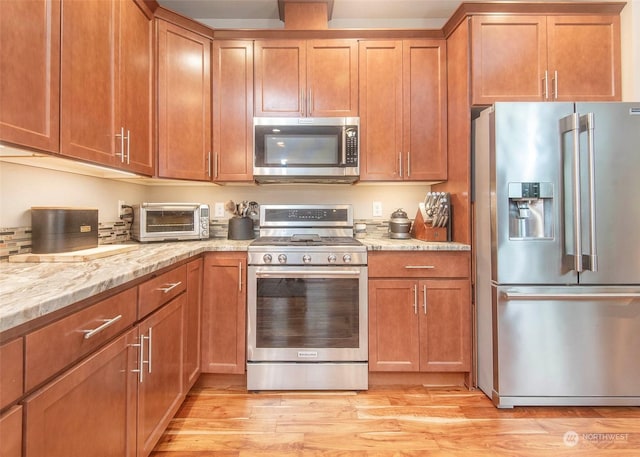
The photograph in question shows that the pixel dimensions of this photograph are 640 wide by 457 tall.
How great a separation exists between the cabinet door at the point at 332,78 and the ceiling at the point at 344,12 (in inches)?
17.1

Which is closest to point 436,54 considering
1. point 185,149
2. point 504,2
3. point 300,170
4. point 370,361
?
point 504,2

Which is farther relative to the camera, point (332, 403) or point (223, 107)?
point (223, 107)

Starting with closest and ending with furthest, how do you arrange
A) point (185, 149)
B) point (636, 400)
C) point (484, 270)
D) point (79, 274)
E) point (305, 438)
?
point (79, 274)
point (305, 438)
point (636, 400)
point (484, 270)
point (185, 149)

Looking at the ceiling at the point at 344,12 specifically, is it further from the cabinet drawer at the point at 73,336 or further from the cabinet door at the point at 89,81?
the cabinet drawer at the point at 73,336

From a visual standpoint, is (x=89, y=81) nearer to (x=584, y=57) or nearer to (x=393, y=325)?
(x=393, y=325)

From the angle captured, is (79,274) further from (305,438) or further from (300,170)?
(300,170)

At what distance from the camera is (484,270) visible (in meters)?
1.91

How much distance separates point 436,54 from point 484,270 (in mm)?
1575

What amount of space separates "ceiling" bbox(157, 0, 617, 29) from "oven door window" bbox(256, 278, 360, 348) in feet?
6.92

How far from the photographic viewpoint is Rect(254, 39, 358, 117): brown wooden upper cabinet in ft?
7.45

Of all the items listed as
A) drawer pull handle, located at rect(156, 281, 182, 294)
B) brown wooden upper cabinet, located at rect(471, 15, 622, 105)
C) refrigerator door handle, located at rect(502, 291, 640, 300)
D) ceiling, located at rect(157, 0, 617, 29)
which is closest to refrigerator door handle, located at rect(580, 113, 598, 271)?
refrigerator door handle, located at rect(502, 291, 640, 300)

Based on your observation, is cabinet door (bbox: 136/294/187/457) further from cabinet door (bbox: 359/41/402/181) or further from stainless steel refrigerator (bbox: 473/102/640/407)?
stainless steel refrigerator (bbox: 473/102/640/407)

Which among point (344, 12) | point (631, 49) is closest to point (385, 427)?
point (631, 49)

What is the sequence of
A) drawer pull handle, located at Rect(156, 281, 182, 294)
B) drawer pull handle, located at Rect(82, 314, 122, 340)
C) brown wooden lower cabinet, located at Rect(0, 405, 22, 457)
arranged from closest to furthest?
brown wooden lower cabinet, located at Rect(0, 405, 22, 457) → drawer pull handle, located at Rect(82, 314, 122, 340) → drawer pull handle, located at Rect(156, 281, 182, 294)
